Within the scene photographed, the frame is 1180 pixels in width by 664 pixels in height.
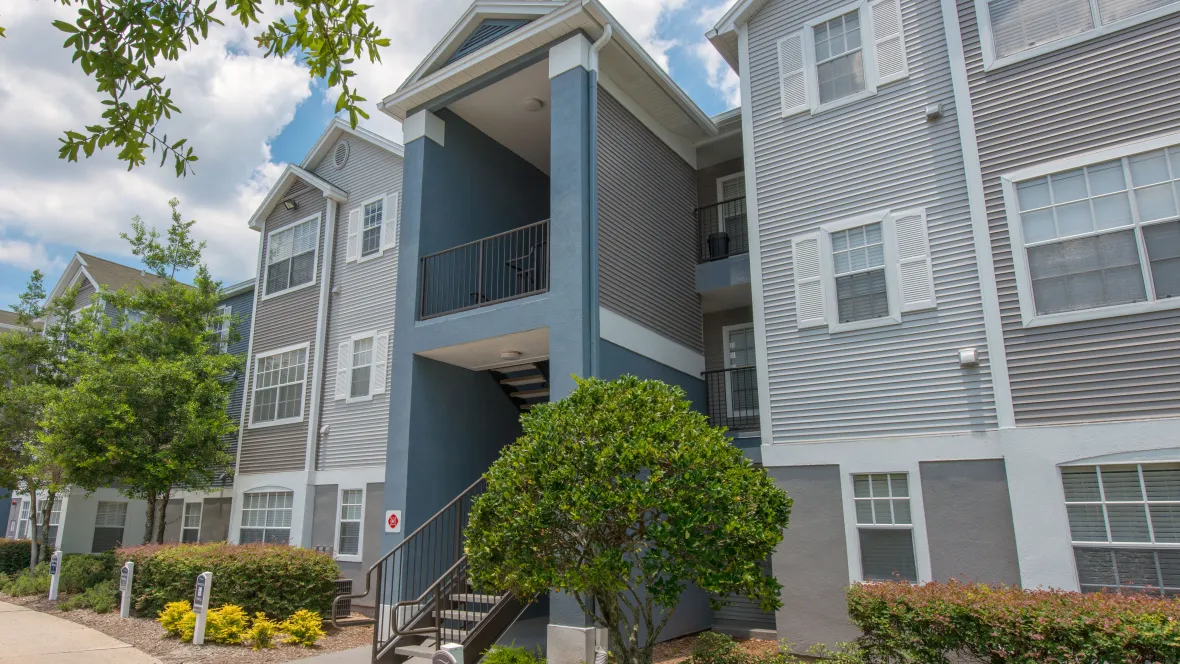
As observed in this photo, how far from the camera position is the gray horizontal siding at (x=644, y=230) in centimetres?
1054

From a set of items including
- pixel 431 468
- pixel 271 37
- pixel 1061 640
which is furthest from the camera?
pixel 431 468

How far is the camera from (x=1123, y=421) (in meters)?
7.43

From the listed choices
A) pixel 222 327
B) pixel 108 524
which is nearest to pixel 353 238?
pixel 222 327

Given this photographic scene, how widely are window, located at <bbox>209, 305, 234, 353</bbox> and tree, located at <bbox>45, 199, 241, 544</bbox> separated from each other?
0.17 m

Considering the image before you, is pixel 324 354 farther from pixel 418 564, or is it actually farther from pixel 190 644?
pixel 418 564

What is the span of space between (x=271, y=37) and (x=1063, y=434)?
8.14 m

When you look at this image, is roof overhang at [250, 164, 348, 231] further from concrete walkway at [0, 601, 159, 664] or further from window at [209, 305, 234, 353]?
concrete walkway at [0, 601, 159, 664]

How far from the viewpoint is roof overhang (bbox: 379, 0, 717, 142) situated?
10461 mm

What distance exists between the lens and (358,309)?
15750 millimetres

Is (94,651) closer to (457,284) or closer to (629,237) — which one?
(457,284)

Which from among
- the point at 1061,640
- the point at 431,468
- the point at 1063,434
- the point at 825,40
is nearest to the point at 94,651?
the point at 431,468

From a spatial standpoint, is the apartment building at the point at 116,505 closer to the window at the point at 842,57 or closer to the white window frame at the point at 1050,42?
the window at the point at 842,57

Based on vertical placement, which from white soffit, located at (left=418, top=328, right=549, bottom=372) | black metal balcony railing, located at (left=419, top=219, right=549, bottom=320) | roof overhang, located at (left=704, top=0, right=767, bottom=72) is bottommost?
white soffit, located at (left=418, top=328, right=549, bottom=372)

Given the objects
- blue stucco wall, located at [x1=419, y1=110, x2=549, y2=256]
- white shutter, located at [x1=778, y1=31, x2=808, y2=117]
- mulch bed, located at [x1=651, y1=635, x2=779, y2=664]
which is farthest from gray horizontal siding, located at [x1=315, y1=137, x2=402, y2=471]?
white shutter, located at [x1=778, y1=31, x2=808, y2=117]
